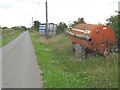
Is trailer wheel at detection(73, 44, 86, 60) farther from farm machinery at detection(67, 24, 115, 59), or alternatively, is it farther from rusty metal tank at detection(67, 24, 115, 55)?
rusty metal tank at detection(67, 24, 115, 55)

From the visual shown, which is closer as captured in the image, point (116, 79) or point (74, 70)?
point (116, 79)

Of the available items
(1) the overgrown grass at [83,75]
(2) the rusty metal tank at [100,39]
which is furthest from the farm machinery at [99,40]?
(1) the overgrown grass at [83,75]

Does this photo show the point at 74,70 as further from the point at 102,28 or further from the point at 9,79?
the point at 102,28

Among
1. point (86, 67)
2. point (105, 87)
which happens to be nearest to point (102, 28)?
point (86, 67)

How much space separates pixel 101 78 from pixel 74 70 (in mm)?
3079

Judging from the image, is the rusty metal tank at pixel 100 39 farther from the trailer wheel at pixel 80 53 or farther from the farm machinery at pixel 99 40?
the trailer wheel at pixel 80 53

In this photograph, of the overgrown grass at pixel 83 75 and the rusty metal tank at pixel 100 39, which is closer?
the overgrown grass at pixel 83 75

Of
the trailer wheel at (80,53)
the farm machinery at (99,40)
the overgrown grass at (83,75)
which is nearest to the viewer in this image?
the overgrown grass at (83,75)

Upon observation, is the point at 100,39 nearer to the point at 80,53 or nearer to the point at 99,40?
the point at 99,40

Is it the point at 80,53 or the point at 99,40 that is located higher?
the point at 99,40

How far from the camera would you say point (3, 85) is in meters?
11.8

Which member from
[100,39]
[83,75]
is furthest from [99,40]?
[83,75]

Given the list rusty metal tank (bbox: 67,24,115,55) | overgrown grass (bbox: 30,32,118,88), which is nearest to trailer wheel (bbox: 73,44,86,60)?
rusty metal tank (bbox: 67,24,115,55)

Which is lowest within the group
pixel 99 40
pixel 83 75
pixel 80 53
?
pixel 83 75
